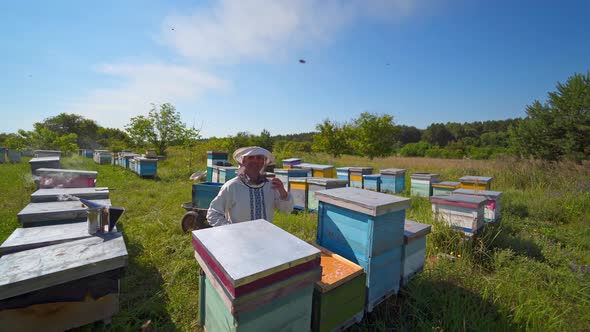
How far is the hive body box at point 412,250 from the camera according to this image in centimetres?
225

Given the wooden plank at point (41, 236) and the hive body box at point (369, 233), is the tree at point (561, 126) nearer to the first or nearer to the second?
the hive body box at point (369, 233)

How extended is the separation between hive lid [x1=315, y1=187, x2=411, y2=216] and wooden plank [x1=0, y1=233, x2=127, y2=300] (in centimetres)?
162

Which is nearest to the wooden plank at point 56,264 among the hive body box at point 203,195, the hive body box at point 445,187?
the hive body box at point 203,195

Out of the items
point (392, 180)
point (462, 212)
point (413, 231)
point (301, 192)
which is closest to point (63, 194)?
point (413, 231)

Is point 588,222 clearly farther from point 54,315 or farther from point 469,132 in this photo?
point 469,132

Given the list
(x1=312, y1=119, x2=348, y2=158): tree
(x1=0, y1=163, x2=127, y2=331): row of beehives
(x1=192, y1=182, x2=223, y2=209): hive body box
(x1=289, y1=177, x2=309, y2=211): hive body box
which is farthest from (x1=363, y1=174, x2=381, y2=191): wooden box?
(x1=312, y1=119, x2=348, y2=158): tree

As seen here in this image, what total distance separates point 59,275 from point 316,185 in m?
4.29

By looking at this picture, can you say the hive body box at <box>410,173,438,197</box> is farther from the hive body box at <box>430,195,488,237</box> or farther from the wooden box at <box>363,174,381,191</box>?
the hive body box at <box>430,195,488,237</box>

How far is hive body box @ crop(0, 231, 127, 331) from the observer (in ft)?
4.66

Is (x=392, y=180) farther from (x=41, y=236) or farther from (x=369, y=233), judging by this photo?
(x=41, y=236)

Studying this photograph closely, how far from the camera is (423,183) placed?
714 cm

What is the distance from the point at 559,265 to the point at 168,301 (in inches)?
204

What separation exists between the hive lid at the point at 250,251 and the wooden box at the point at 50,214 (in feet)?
5.74

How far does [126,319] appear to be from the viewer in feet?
6.86
